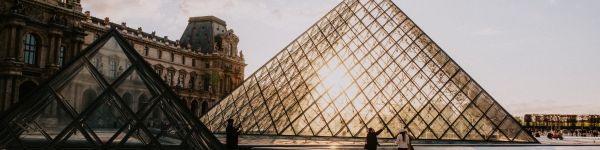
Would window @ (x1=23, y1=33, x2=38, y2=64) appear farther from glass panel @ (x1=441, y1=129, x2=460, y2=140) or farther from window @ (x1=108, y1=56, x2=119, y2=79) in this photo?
window @ (x1=108, y1=56, x2=119, y2=79)

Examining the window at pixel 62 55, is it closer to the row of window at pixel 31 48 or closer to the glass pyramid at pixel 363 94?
the row of window at pixel 31 48

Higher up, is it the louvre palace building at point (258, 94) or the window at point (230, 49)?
A: the window at point (230, 49)

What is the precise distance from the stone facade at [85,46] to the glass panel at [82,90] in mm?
358

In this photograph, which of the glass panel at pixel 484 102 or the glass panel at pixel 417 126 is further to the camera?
the glass panel at pixel 484 102

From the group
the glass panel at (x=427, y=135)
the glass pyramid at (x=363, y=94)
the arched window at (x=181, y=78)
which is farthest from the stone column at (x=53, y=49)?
the glass panel at (x=427, y=135)

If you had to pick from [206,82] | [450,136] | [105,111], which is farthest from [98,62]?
[206,82]

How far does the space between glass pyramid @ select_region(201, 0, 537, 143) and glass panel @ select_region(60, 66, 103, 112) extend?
36.9 ft

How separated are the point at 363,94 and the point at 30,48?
78.4ft

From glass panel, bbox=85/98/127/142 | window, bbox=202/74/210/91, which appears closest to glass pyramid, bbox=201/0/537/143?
glass panel, bbox=85/98/127/142

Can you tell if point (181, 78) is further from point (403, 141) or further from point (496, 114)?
point (403, 141)

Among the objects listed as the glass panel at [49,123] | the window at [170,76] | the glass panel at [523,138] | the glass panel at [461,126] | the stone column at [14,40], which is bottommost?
the glass panel at [49,123]

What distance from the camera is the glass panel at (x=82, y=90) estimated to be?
7266 millimetres

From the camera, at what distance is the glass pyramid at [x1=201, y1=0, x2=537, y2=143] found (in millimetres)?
17875

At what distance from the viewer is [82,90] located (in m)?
7.60
